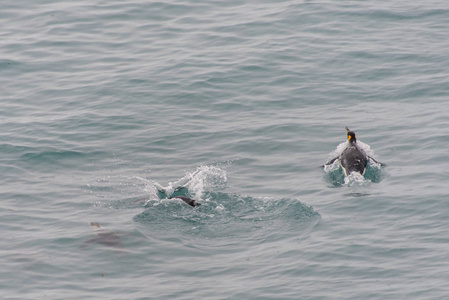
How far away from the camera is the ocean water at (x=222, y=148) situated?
10.6 meters

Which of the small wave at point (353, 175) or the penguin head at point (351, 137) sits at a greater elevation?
the penguin head at point (351, 137)

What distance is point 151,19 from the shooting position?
23.7m

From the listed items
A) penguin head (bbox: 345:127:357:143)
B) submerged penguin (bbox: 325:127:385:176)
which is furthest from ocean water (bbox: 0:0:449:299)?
penguin head (bbox: 345:127:357:143)

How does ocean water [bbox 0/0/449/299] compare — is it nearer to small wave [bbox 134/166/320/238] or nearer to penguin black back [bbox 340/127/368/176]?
small wave [bbox 134/166/320/238]

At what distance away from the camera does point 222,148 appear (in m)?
15.8

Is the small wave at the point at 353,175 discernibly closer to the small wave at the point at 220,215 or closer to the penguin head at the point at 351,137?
the penguin head at the point at 351,137

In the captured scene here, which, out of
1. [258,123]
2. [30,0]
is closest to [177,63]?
[258,123]

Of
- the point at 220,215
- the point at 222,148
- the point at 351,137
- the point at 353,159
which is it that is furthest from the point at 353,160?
the point at 220,215

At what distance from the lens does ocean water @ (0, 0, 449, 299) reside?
10.6m

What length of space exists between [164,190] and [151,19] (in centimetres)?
1134

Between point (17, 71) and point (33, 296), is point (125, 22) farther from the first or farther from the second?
point (33, 296)

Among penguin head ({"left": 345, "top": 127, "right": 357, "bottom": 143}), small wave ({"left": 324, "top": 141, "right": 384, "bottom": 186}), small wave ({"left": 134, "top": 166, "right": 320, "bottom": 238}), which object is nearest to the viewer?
small wave ({"left": 134, "top": 166, "right": 320, "bottom": 238})

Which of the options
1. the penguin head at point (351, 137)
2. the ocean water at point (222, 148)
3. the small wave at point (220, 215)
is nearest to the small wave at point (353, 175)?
the ocean water at point (222, 148)

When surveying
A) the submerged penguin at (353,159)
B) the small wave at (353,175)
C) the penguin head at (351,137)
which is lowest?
the small wave at (353,175)
